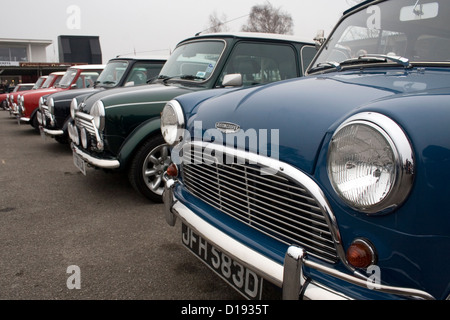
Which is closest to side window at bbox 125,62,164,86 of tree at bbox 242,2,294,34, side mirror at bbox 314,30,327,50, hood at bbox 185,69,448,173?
side mirror at bbox 314,30,327,50

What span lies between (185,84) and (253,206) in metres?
2.65

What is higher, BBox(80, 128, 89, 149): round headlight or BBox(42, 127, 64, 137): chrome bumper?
BBox(80, 128, 89, 149): round headlight

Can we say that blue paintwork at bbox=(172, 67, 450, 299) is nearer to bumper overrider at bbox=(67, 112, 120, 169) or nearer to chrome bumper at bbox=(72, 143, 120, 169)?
chrome bumper at bbox=(72, 143, 120, 169)

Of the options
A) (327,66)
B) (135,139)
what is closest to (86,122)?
(135,139)

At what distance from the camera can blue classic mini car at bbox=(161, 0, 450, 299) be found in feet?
3.49

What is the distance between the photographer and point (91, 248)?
275cm

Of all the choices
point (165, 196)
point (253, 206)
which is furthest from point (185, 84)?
point (253, 206)

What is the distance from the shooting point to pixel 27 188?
4.39 m

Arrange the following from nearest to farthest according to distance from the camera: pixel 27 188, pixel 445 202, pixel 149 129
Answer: pixel 445 202 < pixel 149 129 < pixel 27 188

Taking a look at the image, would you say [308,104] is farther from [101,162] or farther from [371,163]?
[101,162]

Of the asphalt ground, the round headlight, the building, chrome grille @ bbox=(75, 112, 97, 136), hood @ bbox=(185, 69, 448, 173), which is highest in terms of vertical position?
the building

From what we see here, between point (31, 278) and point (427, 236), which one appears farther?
point (31, 278)
